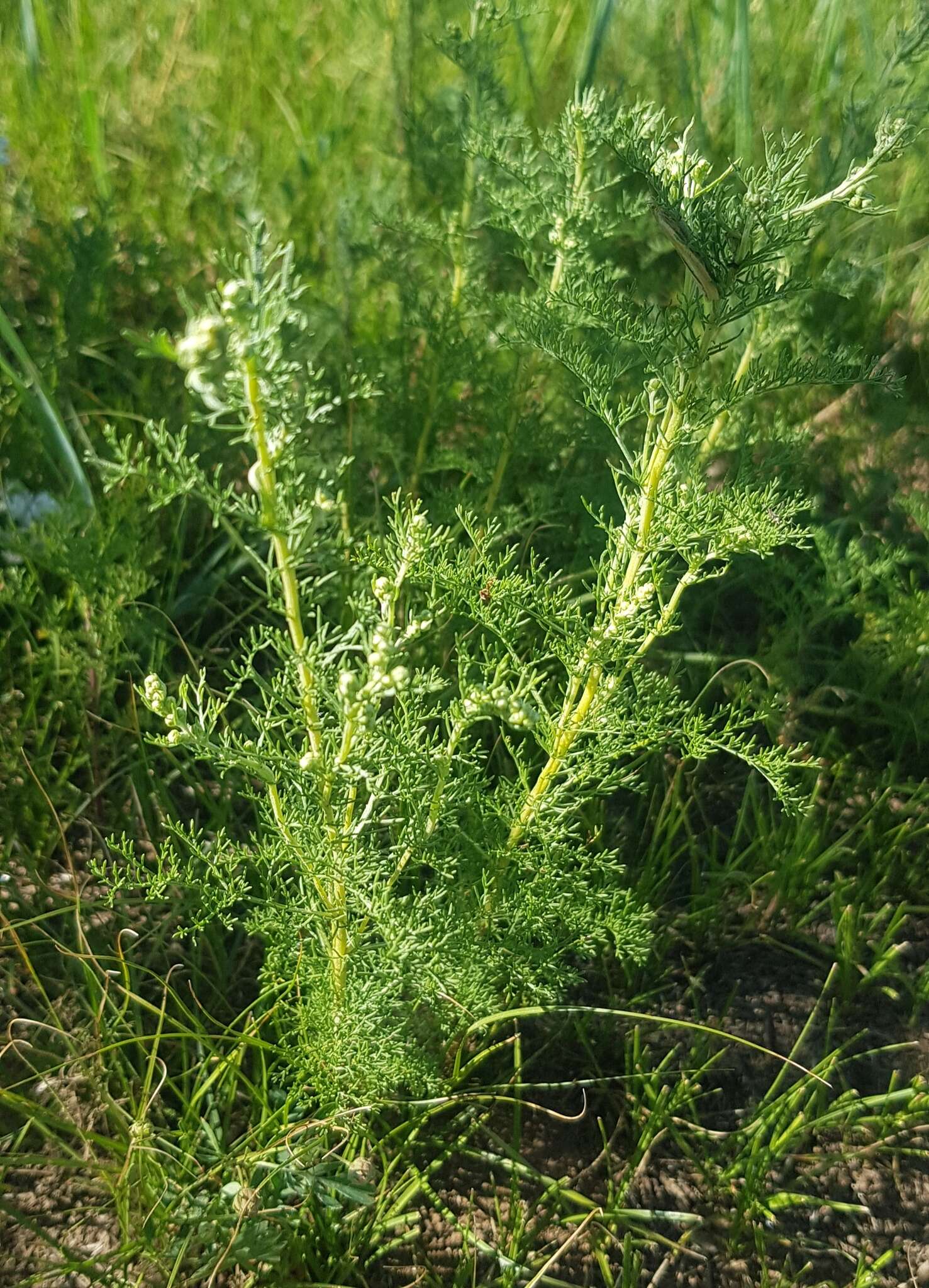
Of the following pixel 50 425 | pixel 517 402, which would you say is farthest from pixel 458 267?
pixel 50 425

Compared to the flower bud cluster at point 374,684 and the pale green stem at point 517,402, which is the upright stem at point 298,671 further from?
the pale green stem at point 517,402

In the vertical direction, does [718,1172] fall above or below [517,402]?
below

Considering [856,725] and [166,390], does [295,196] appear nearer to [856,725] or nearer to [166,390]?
[166,390]

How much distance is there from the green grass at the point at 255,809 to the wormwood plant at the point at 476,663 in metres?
0.14

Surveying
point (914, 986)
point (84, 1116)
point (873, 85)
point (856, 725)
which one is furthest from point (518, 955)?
point (873, 85)

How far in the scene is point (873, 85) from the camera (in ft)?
6.72

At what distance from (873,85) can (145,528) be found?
168 centimetres

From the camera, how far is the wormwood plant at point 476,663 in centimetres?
108

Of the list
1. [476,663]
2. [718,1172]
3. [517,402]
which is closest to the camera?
[476,663]

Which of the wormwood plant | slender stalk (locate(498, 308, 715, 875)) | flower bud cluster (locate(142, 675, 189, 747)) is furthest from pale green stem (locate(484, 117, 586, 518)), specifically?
flower bud cluster (locate(142, 675, 189, 747))

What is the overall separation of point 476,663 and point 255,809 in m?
0.52

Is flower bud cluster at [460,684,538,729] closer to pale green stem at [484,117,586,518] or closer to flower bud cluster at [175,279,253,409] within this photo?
flower bud cluster at [175,279,253,409]

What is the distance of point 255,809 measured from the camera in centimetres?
170

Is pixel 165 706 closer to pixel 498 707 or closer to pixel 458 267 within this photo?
pixel 498 707
